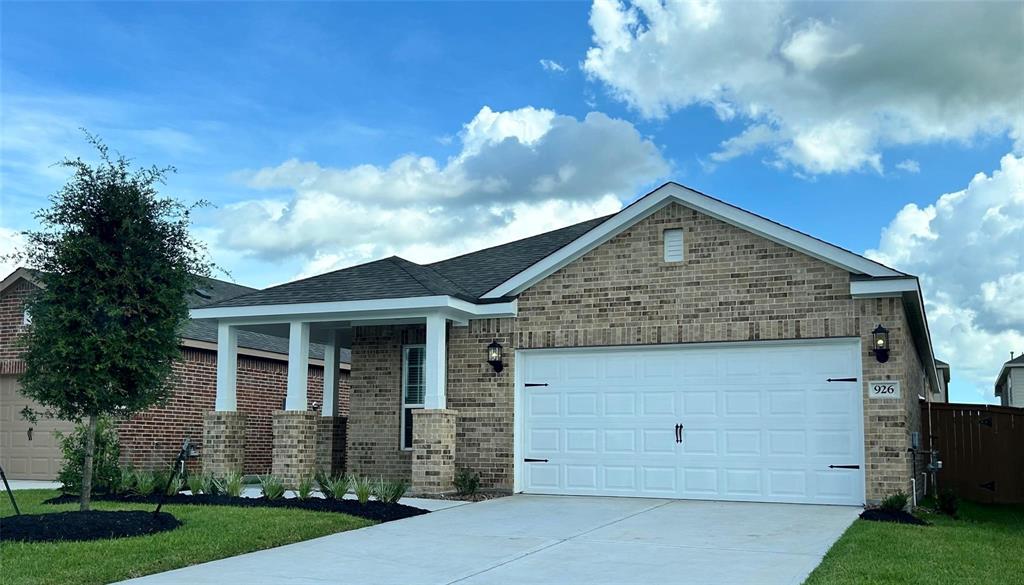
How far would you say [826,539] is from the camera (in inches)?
382

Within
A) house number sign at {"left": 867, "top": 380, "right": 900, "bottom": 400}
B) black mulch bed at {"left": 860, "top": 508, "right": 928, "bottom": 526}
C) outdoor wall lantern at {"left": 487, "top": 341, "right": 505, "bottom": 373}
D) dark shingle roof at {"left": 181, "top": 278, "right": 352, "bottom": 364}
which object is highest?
dark shingle roof at {"left": 181, "top": 278, "right": 352, "bottom": 364}

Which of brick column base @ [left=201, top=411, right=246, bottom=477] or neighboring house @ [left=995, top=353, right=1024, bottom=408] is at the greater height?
neighboring house @ [left=995, top=353, right=1024, bottom=408]

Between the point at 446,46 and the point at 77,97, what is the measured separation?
5.59m

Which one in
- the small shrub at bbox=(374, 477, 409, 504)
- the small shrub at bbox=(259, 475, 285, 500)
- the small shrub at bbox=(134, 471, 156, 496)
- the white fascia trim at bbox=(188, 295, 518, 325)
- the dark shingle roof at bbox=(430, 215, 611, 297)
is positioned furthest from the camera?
the dark shingle roof at bbox=(430, 215, 611, 297)

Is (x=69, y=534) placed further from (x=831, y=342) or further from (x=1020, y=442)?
(x=1020, y=442)

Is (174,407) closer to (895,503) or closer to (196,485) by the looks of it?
(196,485)

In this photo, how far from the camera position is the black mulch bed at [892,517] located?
1133 cm

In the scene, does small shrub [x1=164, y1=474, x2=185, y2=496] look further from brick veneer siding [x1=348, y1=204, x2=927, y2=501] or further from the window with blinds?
the window with blinds

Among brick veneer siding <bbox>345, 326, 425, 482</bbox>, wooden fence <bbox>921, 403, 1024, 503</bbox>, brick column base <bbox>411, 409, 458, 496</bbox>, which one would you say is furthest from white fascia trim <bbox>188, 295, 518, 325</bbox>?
wooden fence <bbox>921, 403, 1024, 503</bbox>

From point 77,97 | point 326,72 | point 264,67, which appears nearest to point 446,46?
point 326,72

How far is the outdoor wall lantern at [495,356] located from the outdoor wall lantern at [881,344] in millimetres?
5575

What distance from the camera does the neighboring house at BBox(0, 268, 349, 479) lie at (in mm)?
18188

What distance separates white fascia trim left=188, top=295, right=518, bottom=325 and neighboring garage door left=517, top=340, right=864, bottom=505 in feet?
3.57

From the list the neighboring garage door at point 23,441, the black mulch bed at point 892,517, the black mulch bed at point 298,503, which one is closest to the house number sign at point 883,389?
the black mulch bed at point 892,517
